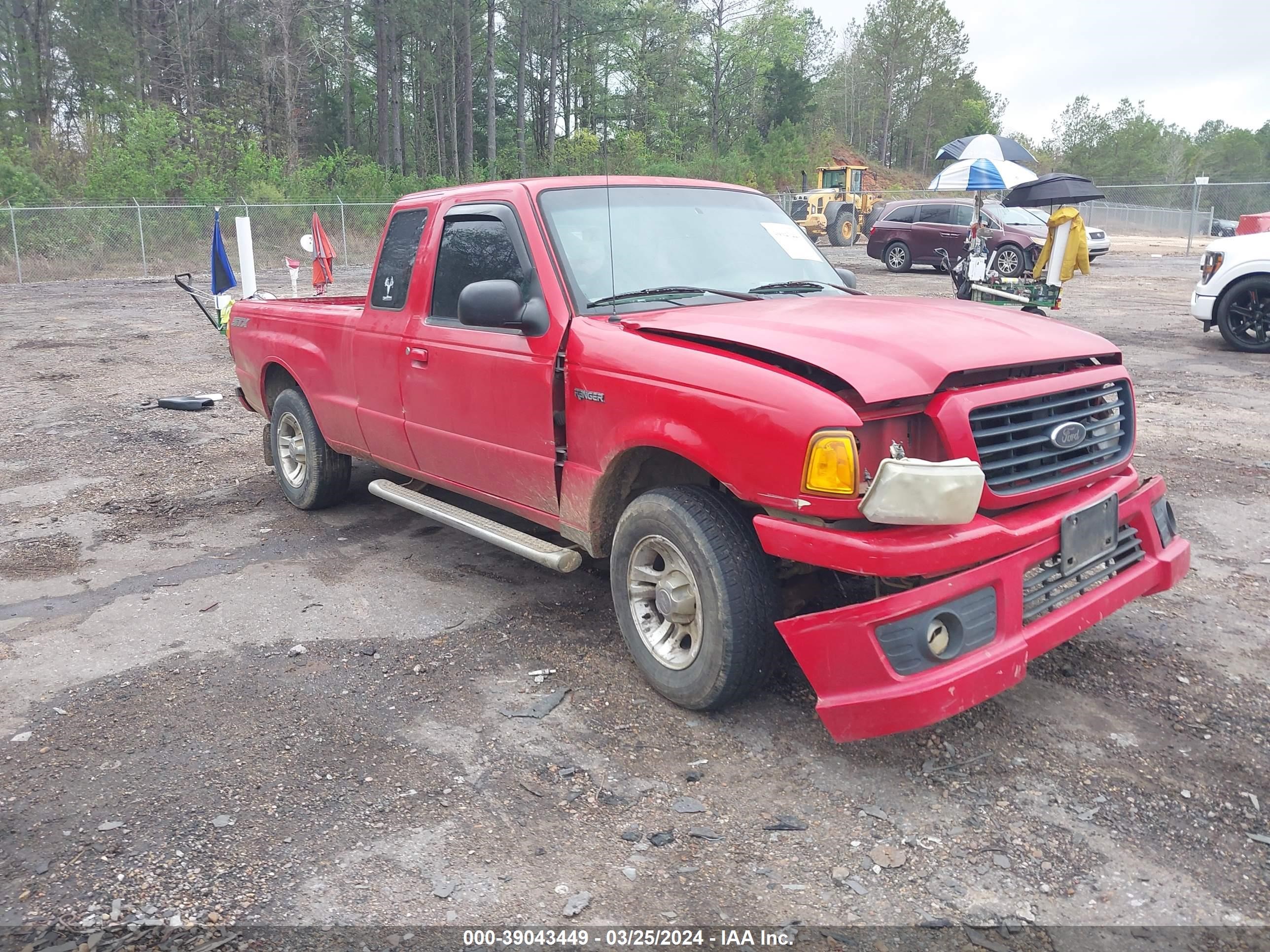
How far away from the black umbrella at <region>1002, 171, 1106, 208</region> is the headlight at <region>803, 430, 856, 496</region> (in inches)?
411

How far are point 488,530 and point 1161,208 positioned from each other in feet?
160

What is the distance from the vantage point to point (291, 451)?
252 inches

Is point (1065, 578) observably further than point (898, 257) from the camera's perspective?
No

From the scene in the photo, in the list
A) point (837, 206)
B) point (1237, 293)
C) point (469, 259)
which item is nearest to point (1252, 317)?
point (1237, 293)

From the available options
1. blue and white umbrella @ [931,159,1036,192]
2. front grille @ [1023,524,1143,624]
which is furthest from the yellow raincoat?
front grille @ [1023,524,1143,624]

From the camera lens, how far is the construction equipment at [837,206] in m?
33.8

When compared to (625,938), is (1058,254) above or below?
above

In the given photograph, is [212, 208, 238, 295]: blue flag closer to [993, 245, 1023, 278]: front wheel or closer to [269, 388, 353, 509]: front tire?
[269, 388, 353, 509]: front tire

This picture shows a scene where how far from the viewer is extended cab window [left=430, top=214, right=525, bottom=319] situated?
434 centimetres

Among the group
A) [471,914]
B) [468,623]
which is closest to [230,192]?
[468,623]

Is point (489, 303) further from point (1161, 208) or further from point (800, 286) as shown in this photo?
point (1161, 208)

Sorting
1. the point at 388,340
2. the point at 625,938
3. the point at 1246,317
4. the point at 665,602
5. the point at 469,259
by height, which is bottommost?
the point at 625,938

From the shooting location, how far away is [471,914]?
256 cm

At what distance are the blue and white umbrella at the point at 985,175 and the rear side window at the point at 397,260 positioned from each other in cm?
1026
